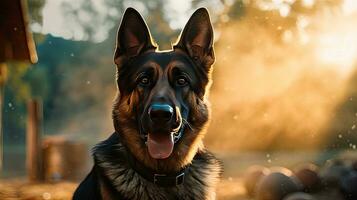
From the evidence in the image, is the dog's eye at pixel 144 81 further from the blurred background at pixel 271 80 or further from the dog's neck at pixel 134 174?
the blurred background at pixel 271 80

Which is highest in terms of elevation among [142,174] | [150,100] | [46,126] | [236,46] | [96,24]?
[96,24]

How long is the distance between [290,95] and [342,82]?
2.88 meters

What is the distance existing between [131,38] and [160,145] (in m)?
0.98

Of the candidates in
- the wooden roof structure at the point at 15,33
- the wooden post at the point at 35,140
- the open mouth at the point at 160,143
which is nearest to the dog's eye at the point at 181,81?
the open mouth at the point at 160,143

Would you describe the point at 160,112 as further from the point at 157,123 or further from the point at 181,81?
the point at 181,81

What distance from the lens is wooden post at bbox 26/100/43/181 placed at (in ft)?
47.8

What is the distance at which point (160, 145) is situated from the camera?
423 centimetres

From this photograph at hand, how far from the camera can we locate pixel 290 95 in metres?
25.6

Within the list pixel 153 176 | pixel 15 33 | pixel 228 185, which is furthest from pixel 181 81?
pixel 228 185

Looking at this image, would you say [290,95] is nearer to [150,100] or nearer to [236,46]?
[236,46]

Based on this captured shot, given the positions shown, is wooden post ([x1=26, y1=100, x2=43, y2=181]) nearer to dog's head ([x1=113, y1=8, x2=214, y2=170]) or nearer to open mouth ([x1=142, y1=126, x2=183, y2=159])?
dog's head ([x1=113, y1=8, x2=214, y2=170])

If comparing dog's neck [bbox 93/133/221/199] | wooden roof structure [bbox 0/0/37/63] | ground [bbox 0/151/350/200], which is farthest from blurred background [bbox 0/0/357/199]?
dog's neck [bbox 93/133/221/199]

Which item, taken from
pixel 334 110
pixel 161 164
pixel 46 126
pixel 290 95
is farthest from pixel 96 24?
pixel 161 164

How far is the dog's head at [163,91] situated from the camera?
410 centimetres
